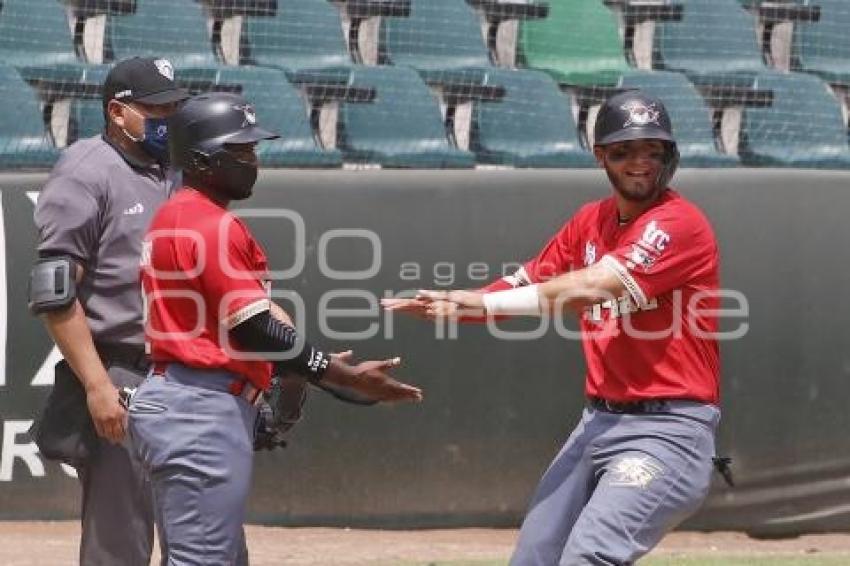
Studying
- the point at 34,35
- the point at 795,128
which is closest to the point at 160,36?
the point at 34,35

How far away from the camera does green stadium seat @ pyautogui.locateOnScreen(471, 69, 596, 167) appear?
31.1 feet

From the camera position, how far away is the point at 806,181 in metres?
8.53

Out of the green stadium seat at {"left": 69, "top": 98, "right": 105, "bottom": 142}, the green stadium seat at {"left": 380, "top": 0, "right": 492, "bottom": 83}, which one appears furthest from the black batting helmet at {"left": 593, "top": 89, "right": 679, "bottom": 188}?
the green stadium seat at {"left": 380, "top": 0, "right": 492, "bottom": 83}

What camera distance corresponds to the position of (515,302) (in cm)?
516

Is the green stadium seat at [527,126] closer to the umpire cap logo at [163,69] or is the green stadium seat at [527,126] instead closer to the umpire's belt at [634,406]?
the umpire cap logo at [163,69]

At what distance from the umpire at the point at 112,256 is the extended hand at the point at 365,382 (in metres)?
0.75

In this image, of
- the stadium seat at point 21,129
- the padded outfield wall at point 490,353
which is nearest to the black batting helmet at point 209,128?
the padded outfield wall at point 490,353

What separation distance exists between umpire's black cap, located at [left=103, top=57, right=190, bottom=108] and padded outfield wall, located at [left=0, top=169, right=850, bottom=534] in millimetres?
2506

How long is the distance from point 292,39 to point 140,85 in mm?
4287

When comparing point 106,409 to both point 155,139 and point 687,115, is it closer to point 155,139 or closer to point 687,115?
point 155,139

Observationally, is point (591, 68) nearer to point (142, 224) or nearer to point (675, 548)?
point (675, 548)

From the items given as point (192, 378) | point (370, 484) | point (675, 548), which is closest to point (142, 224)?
point (192, 378)

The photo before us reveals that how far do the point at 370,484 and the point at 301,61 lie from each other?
267 centimetres

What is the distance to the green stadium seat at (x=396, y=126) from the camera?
9227 millimetres
